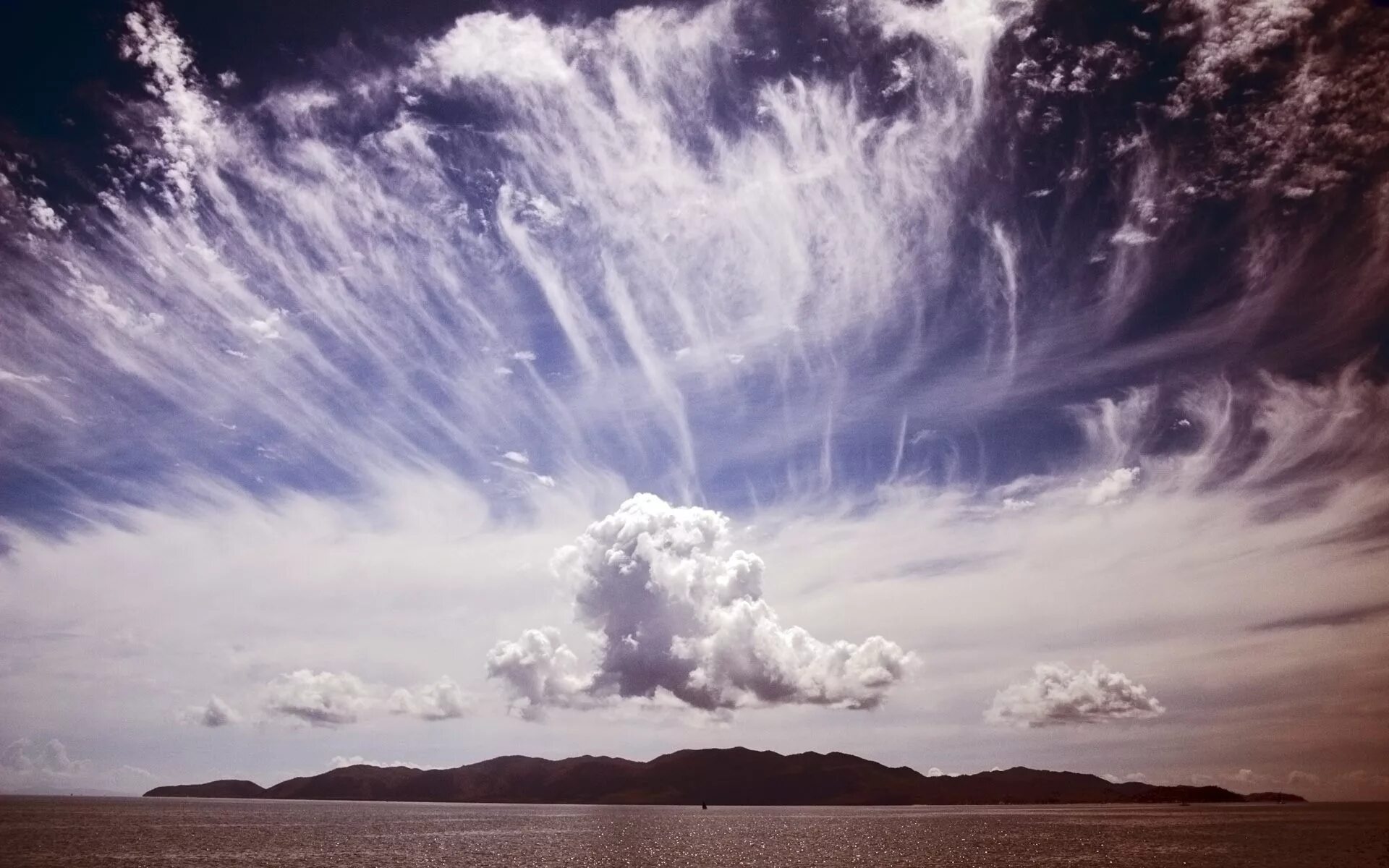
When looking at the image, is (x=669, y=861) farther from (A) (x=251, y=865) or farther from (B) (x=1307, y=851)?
(B) (x=1307, y=851)

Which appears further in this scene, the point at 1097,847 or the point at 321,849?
the point at 1097,847

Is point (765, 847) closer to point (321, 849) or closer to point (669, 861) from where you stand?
point (669, 861)

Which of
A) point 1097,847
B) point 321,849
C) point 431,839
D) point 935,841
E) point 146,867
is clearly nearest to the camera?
→ point 146,867

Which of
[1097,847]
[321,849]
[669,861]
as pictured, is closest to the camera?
[669,861]

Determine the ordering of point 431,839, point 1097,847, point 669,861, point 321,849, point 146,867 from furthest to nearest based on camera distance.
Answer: point 431,839 < point 1097,847 < point 321,849 < point 669,861 < point 146,867

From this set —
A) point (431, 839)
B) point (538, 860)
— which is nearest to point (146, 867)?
point (538, 860)

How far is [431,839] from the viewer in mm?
184125

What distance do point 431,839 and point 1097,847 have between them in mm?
149613

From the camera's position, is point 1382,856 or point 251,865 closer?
point 251,865

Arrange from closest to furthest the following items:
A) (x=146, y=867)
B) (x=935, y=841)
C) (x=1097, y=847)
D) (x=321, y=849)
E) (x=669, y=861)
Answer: (x=146, y=867)
(x=669, y=861)
(x=321, y=849)
(x=1097, y=847)
(x=935, y=841)

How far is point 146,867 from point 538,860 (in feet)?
189

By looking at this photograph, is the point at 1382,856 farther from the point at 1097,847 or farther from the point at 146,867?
the point at 146,867

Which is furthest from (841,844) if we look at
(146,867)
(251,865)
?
(146,867)

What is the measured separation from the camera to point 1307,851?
6191 inches
